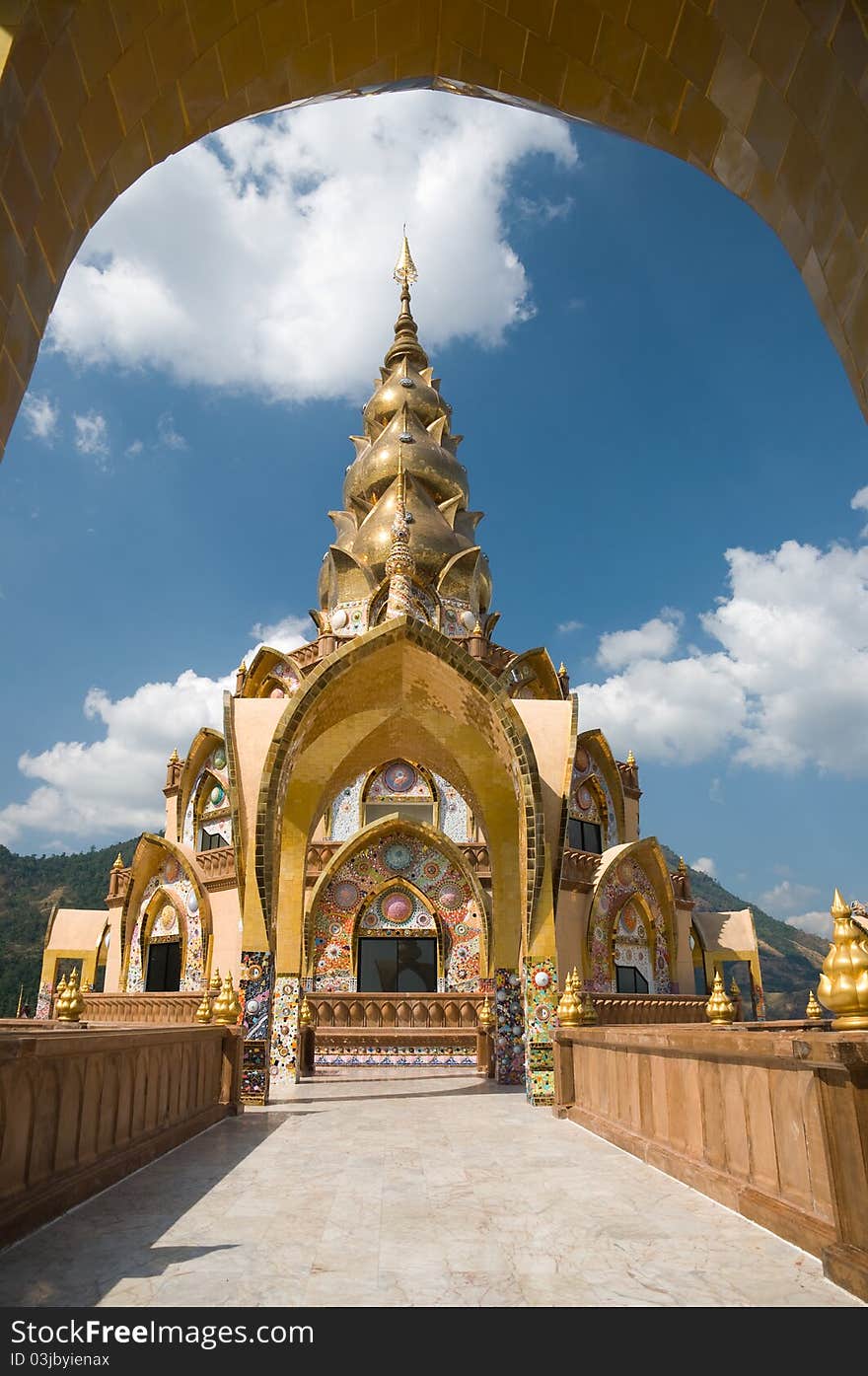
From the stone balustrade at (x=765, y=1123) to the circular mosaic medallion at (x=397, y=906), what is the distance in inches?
512

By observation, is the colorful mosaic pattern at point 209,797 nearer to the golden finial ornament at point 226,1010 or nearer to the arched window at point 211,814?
the arched window at point 211,814

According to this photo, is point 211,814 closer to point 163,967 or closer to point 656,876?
point 163,967

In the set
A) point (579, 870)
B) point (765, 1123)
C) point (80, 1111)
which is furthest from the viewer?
point (579, 870)

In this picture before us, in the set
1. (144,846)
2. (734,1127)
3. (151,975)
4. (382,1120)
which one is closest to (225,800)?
(144,846)

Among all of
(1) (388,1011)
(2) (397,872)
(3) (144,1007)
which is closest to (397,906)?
(2) (397,872)

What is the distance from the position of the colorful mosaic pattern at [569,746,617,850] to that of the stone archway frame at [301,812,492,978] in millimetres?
5057

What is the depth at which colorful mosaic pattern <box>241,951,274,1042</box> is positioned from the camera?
11.4 m

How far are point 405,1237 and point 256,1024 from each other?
762cm

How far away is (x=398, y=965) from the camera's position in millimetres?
20297

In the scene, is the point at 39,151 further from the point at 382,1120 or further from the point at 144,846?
the point at 144,846

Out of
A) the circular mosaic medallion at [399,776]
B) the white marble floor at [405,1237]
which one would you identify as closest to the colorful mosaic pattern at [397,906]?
the circular mosaic medallion at [399,776]

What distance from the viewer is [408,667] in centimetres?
1298

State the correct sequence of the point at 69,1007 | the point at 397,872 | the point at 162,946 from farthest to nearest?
the point at 162,946, the point at 397,872, the point at 69,1007

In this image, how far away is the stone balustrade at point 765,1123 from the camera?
349 centimetres
